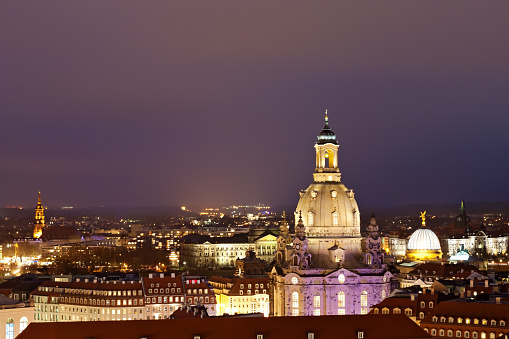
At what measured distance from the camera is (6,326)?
92000 millimetres

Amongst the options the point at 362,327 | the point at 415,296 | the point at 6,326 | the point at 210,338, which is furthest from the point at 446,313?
the point at 6,326

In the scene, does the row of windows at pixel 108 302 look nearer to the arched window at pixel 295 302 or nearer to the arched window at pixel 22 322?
the arched window at pixel 295 302

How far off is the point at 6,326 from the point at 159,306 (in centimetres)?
6040

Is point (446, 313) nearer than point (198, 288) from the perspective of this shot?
Yes

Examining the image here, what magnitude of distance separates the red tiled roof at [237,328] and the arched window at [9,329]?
349 inches

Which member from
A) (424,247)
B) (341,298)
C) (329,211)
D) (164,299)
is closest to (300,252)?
(329,211)

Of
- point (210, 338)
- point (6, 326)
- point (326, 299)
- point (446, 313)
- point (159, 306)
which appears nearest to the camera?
point (210, 338)

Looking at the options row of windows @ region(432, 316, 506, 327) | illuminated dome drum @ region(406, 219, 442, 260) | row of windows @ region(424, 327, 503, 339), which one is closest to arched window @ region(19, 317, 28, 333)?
row of windows @ region(424, 327, 503, 339)

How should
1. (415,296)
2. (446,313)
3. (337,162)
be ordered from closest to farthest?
(446,313), (415,296), (337,162)

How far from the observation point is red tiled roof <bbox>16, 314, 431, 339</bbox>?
82688 mm

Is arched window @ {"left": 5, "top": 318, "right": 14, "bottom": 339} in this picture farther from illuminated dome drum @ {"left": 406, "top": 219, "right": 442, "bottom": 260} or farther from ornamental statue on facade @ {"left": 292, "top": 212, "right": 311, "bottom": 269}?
illuminated dome drum @ {"left": 406, "top": 219, "right": 442, "bottom": 260}

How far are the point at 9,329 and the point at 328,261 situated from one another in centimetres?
5006

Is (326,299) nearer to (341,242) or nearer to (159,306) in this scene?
(341,242)

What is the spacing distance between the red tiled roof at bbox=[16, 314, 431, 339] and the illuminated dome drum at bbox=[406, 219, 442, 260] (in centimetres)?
10917
